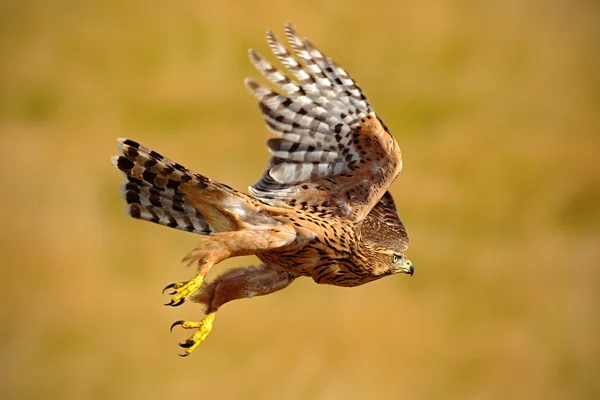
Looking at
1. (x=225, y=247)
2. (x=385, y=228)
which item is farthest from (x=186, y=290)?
(x=385, y=228)

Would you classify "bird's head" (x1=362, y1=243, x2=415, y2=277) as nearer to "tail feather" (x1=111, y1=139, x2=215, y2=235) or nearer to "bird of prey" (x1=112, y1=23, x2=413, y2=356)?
"bird of prey" (x1=112, y1=23, x2=413, y2=356)

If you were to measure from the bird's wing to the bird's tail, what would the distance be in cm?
109

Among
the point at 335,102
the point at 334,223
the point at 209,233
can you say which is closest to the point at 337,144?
the point at 335,102

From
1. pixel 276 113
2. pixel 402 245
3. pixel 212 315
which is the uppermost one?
pixel 276 113

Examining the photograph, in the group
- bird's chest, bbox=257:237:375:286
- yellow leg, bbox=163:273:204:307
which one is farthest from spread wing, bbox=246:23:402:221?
yellow leg, bbox=163:273:204:307

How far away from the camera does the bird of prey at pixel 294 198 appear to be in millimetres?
5727

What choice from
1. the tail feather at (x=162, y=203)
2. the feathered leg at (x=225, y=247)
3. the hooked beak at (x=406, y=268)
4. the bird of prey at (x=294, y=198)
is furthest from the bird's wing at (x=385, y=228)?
the tail feather at (x=162, y=203)

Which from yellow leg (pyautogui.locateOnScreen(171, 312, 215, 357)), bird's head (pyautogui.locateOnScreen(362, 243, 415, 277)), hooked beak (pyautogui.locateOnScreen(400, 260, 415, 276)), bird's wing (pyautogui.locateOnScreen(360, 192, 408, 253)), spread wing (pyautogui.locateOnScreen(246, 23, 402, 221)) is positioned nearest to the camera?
yellow leg (pyautogui.locateOnScreen(171, 312, 215, 357))

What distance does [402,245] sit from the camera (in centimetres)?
687

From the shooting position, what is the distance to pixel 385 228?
23.3 feet

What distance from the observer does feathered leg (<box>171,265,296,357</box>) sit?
6.04 meters

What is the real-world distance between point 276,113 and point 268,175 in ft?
1.26

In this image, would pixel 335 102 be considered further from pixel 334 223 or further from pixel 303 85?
pixel 334 223

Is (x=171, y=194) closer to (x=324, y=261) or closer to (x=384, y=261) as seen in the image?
(x=324, y=261)
